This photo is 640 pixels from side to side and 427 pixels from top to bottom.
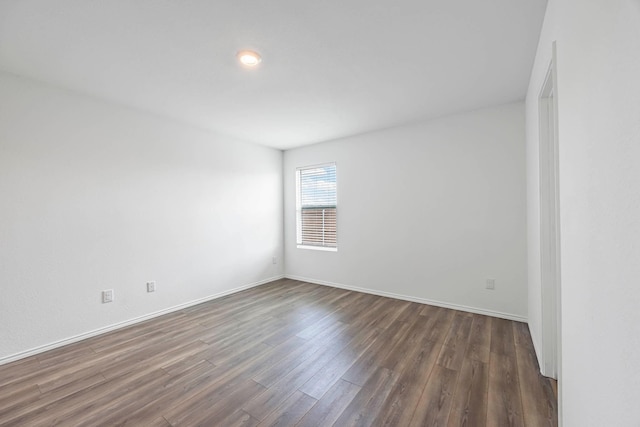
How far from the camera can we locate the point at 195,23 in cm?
164

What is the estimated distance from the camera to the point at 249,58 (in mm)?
2002

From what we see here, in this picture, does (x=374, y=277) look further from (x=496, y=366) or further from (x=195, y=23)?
(x=195, y=23)

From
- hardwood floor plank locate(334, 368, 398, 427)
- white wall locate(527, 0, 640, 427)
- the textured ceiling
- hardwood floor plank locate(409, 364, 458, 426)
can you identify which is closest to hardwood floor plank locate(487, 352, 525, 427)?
hardwood floor plank locate(409, 364, 458, 426)

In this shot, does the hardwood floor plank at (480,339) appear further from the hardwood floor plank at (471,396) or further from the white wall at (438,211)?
the white wall at (438,211)

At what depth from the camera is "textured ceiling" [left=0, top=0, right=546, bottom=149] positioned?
155 cm

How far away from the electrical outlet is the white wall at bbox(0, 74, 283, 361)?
5 cm

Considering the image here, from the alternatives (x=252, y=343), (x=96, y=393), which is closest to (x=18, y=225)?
(x=96, y=393)

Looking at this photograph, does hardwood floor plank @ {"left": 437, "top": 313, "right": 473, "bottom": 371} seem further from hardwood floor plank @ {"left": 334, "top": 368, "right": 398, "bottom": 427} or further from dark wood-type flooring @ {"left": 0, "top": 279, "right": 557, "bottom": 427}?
hardwood floor plank @ {"left": 334, "top": 368, "right": 398, "bottom": 427}

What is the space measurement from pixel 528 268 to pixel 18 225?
4968 mm

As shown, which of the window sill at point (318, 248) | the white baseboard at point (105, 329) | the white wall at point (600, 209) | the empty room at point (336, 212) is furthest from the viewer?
the window sill at point (318, 248)

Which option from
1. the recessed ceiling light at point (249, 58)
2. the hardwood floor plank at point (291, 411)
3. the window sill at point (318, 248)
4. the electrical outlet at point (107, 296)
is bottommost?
the hardwood floor plank at point (291, 411)

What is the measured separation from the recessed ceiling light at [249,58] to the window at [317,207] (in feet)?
7.86

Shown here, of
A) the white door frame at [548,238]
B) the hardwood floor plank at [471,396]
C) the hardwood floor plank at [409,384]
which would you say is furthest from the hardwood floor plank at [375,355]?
the white door frame at [548,238]

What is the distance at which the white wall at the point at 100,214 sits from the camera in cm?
223
